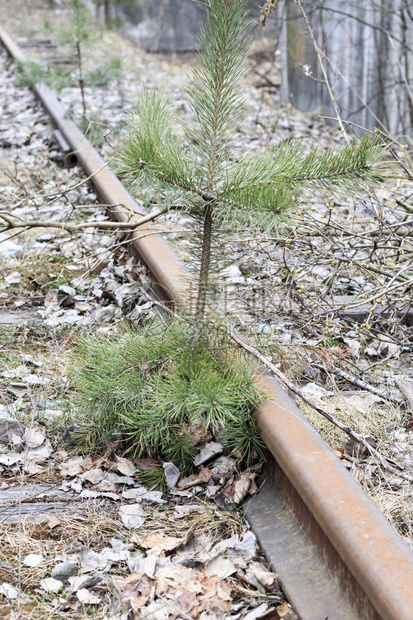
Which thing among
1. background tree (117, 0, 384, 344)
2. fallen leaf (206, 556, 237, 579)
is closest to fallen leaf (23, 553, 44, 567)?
fallen leaf (206, 556, 237, 579)

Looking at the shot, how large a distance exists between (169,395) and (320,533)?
2.45ft

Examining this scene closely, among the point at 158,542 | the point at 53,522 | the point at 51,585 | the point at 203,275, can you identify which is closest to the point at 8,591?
the point at 51,585

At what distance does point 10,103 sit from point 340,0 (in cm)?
467

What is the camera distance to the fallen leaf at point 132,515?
2.46m

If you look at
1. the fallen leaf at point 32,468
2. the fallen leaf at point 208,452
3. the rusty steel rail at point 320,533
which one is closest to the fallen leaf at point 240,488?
the rusty steel rail at point 320,533

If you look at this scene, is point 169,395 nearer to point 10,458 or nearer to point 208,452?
point 208,452

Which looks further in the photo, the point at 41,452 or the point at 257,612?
the point at 41,452

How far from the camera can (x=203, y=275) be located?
284cm

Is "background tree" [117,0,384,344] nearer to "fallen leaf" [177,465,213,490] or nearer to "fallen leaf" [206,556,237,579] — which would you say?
"fallen leaf" [177,465,213,490]

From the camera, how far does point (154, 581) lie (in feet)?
7.06

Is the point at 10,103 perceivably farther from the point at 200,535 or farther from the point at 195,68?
the point at 200,535

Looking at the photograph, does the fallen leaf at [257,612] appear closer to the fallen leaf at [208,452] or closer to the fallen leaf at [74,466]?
the fallen leaf at [208,452]

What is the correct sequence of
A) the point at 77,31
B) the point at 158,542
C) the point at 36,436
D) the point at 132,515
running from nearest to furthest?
1. the point at 158,542
2. the point at 132,515
3. the point at 36,436
4. the point at 77,31

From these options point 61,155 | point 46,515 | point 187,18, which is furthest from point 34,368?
point 187,18
